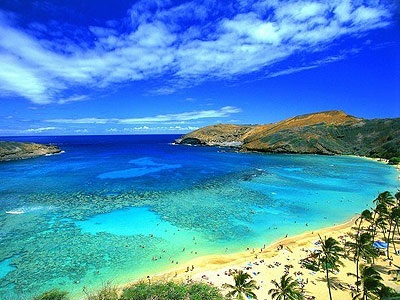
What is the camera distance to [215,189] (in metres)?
63.3

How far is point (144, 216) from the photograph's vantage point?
45281mm

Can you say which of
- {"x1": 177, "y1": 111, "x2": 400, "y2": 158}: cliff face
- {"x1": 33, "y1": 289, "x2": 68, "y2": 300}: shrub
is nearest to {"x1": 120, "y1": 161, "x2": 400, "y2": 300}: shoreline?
{"x1": 33, "y1": 289, "x2": 68, "y2": 300}: shrub

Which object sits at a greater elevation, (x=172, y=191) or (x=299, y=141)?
(x=299, y=141)

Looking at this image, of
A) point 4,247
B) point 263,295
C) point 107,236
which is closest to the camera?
point 263,295

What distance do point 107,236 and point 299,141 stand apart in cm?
12187

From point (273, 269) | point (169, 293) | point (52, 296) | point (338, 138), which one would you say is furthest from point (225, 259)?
point (338, 138)

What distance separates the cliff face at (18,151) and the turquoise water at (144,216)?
53.1 meters

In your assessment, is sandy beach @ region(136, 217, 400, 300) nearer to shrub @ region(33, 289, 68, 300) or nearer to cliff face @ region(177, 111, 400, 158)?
shrub @ region(33, 289, 68, 300)

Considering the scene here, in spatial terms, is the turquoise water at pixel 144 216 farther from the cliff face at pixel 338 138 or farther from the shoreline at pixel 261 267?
the cliff face at pixel 338 138

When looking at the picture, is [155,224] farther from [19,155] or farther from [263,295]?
[19,155]

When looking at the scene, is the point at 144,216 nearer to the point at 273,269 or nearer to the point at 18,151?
the point at 273,269

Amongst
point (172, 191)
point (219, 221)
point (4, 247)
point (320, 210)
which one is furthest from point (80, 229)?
point (320, 210)

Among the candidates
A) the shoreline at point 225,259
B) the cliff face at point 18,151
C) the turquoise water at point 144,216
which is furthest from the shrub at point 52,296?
the cliff face at point 18,151

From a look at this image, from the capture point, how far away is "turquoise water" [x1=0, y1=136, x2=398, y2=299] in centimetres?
2967
